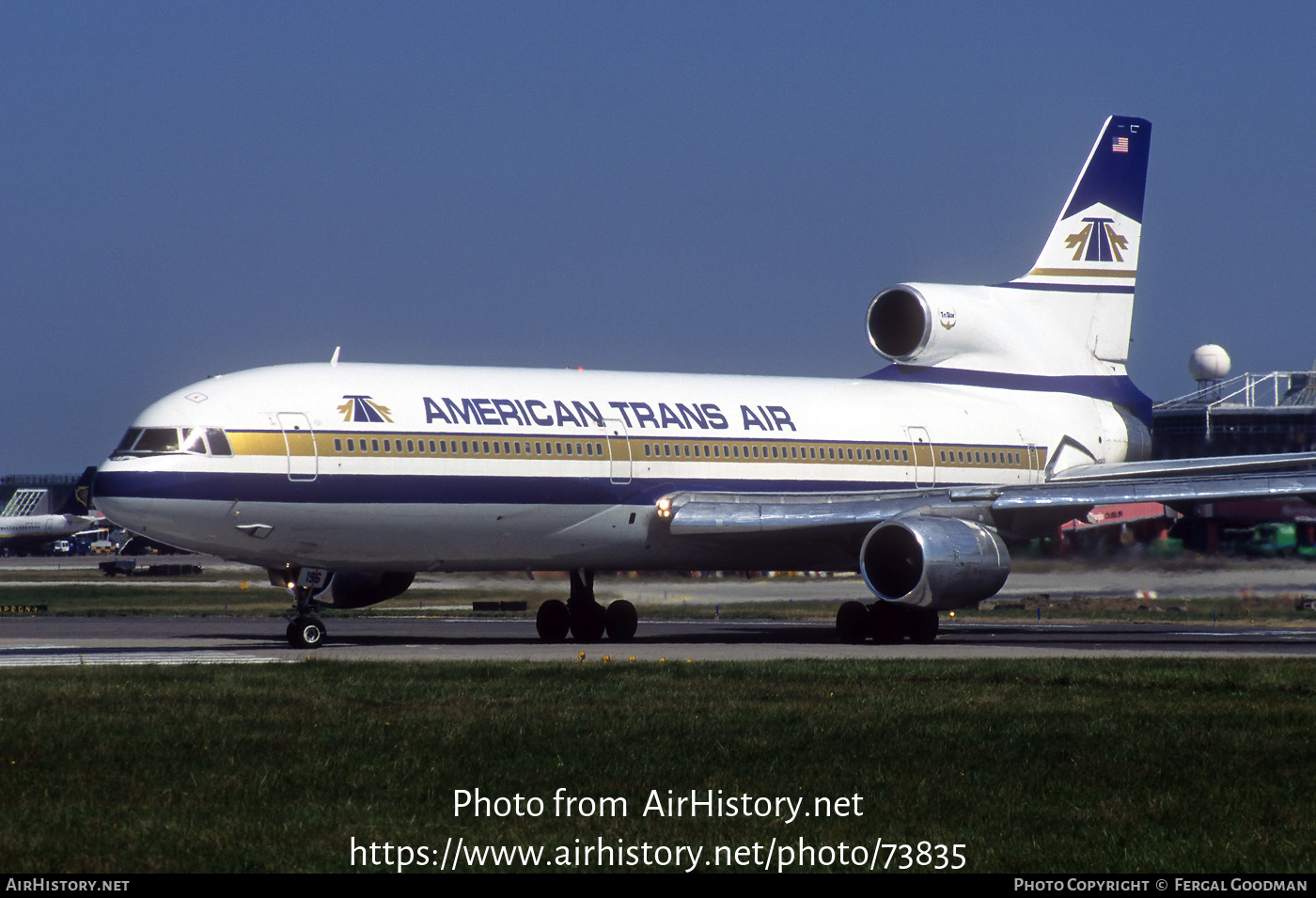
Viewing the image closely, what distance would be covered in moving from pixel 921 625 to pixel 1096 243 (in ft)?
42.0

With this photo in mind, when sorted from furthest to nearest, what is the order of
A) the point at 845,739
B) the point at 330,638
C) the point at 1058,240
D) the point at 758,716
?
the point at 1058,240 < the point at 330,638 < the point at 758,716 < the point at 845,739

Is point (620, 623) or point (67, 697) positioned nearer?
point (67, 697)

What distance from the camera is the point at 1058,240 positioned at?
1469 inches

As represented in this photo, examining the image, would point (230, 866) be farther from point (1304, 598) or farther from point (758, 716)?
point (1304, 598)

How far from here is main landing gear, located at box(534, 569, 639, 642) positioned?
30.5m

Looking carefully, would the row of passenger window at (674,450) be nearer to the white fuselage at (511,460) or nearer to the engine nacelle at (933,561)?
the white fuselage at (511,460)

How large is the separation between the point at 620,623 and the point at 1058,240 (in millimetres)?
14578

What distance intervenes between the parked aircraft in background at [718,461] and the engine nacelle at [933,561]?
5cm

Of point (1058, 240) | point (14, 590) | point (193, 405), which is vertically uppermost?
point (1058, 240)

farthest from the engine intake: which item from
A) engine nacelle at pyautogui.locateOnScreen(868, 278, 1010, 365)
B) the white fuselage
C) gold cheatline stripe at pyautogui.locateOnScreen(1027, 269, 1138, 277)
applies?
gold cheatline stripe at pyautogui.locateOnScreen(1027, 269, 1138, 277)

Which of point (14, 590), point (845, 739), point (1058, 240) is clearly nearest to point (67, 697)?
point (845, 739)

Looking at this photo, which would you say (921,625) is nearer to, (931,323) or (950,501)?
(950,501)

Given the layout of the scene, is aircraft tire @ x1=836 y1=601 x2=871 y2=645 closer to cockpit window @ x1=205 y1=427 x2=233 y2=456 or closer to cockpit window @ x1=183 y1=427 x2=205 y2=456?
cockpit window @ x1=205 y1=427 x2=233 y2=456

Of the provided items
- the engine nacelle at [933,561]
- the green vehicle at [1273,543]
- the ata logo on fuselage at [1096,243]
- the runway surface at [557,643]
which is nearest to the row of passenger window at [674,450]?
the runway surface at [557,643]
